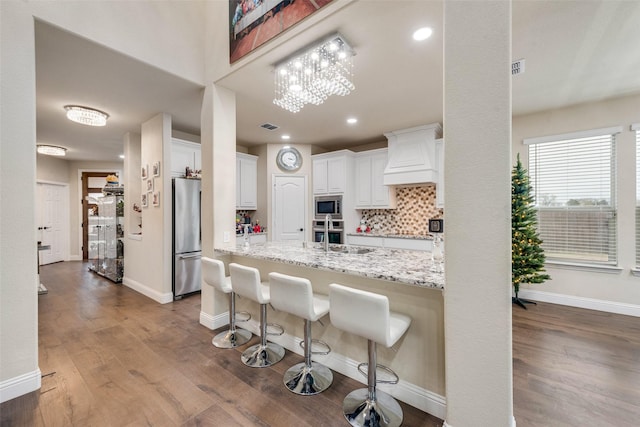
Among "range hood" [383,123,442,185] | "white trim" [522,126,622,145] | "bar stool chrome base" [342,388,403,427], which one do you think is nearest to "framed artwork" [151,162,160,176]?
"range hood" [383,123,442,185]

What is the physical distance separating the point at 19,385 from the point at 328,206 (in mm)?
4397

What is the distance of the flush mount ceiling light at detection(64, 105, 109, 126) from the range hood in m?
4.53

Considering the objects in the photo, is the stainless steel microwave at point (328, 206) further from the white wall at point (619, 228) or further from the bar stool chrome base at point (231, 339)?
the white wall at point (619, 228)

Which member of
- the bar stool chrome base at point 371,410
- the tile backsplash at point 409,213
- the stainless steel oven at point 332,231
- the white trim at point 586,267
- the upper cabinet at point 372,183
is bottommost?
the bar stool chrome base at point 371,410

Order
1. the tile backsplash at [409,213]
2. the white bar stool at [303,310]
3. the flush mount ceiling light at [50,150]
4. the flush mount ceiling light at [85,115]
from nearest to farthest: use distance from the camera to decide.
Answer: the white bar stool at [303,310], the flush mount ceiling light at [85,115], the tile backsplash at [409,213], the flush mount ceiling light at [50,150]

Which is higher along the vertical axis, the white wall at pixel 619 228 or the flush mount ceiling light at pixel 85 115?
the flush mount ceiling light at pixel 85 115

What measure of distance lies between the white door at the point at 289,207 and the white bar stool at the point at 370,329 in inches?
153

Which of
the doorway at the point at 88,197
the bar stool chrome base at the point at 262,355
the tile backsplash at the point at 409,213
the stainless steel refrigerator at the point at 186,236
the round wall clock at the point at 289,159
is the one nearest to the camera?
the bar stool chrome base at the point at 262,355

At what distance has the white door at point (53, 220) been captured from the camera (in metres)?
6.74

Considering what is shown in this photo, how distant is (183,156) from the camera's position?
169 inches

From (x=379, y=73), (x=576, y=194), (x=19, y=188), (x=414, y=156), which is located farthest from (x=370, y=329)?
(x=576, y=194)

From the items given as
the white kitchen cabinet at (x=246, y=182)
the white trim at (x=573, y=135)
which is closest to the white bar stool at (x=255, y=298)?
the white kitchen cabinet at (x=246, y=182)

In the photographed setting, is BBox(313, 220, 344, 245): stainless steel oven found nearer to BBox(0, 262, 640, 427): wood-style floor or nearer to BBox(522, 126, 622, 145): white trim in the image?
BBox(0, 262, 640, 427): wood-style floor

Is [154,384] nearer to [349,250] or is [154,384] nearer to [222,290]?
[222,290]
